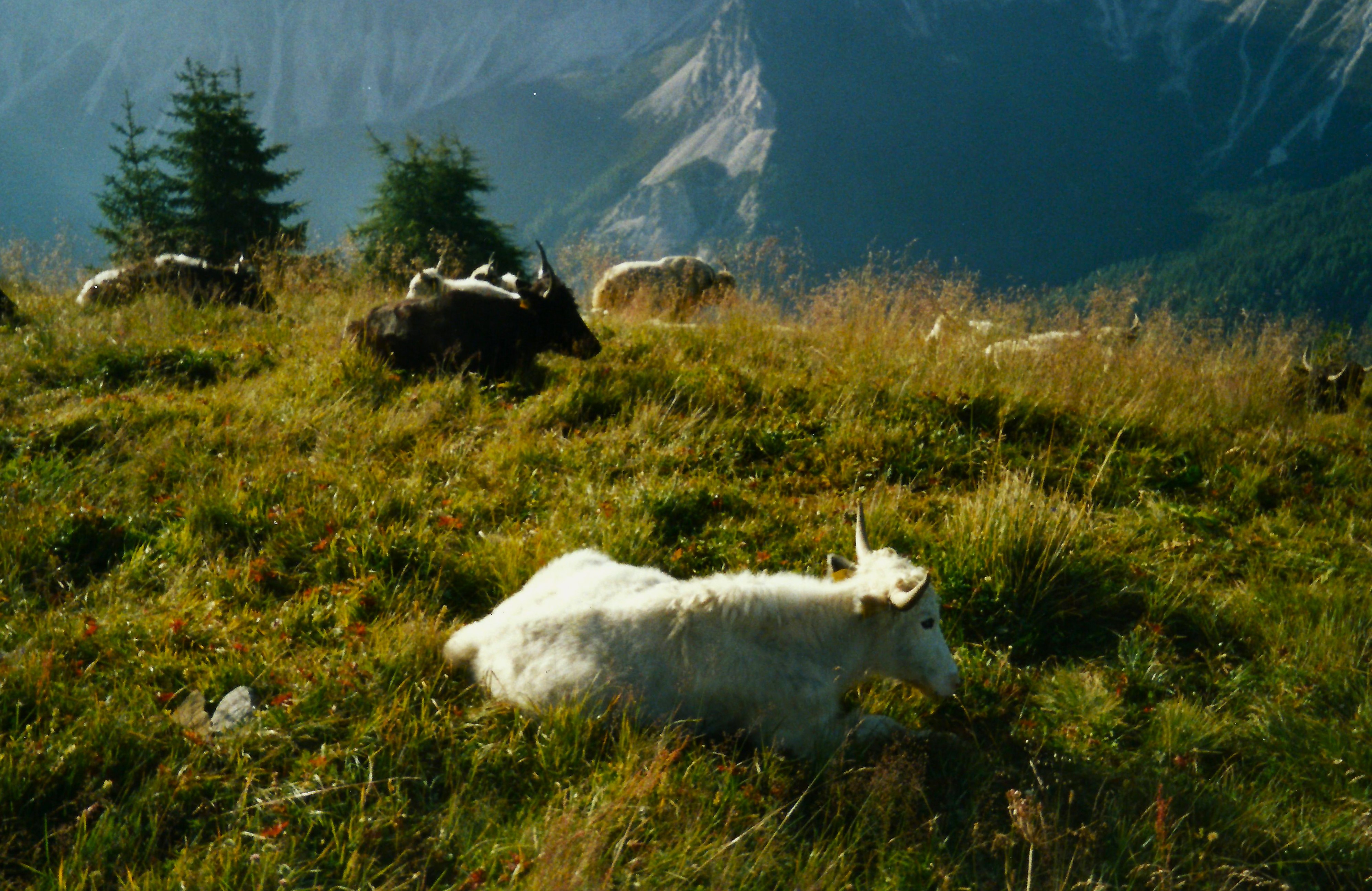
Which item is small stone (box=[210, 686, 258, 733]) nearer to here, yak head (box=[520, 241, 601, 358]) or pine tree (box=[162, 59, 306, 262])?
yak head (box=[520, 241, 601, 358])

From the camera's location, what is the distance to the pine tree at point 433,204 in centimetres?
2483

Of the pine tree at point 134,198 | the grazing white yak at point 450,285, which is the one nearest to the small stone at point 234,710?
the grazing white yak at point 450,285

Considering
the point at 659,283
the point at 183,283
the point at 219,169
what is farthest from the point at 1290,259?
the point at 183,283

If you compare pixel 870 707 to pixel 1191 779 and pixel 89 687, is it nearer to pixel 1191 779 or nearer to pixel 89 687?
pixel 1191 779

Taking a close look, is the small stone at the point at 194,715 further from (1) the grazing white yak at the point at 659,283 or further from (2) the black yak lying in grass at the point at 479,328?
(1) the grazing white yak at the point at 659,283

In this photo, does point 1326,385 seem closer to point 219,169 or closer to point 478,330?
point 478,330

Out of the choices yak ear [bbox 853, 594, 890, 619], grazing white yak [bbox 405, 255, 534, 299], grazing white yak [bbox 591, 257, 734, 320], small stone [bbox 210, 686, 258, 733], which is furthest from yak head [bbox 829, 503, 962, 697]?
grazing white yak [bbox 591, 257, 734, 320]

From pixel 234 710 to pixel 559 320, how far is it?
598 cm

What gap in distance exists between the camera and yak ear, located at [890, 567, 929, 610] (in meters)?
3.41

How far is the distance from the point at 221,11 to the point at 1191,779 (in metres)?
179

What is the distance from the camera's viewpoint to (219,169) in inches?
840

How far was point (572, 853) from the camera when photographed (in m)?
2.58

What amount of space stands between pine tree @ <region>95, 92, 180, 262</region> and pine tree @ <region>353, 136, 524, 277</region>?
5053 millimetres

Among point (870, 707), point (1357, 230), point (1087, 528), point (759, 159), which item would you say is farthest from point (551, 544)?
point (759, 159)
